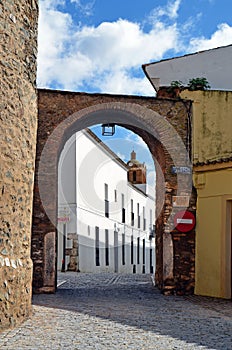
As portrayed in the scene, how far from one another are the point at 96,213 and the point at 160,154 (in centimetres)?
1230

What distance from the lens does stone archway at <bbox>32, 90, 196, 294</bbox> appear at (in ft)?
36.9

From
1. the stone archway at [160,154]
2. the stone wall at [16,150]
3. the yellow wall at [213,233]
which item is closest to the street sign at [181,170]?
the stone archway at [160,154]

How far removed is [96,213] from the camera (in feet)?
79.6

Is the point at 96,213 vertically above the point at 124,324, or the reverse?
the point at 96,213

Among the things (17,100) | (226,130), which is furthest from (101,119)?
(17,100)

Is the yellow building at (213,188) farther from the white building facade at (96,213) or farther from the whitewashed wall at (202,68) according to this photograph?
the white building facade at (96,213)

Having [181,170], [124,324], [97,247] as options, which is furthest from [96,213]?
[124,324]

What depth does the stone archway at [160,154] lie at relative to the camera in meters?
11.3

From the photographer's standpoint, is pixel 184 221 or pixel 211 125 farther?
pixel 211 125

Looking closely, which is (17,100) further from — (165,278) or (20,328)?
(165,278)

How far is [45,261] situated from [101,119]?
3.64m

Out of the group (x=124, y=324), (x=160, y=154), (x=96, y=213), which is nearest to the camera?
(x=124, y=324)

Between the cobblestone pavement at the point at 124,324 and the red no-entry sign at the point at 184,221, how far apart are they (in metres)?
1.48

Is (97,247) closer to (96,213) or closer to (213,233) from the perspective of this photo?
(96,213)
